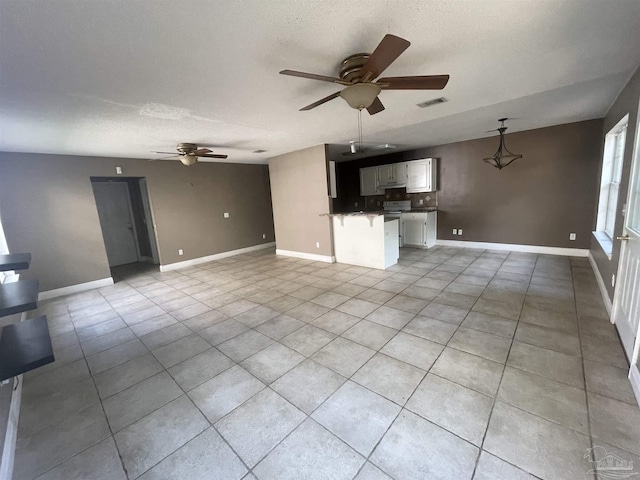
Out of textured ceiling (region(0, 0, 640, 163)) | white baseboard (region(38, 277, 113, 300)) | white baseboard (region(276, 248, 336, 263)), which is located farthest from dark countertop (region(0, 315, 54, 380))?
white baseboard (region(276, 248, 336, 263))

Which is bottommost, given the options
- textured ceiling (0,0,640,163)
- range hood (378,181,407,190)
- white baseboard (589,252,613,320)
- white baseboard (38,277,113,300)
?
white baseboard (589,252,613,320)

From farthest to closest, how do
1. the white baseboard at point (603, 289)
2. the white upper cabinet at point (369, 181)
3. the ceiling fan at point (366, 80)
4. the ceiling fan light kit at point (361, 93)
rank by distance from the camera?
the white upper cabinet at point (369, 181), the white baseboard at point (603, 289), the ceiling fan light kit at point (361, 93), the ceiling fan at point (366, 80)

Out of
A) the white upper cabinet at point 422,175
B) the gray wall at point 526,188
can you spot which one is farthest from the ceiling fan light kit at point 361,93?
the gray wall at point 526,188

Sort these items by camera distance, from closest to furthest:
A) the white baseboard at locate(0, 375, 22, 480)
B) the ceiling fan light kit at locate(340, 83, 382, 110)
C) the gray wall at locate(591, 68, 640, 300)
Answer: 1. the white baseboard at locate(0, 375, 22, 480)
2. the ceiling fan light kit at locate(340, 83, 382, 110)
3. the gray wall at locate(591, 68, 640, 300)

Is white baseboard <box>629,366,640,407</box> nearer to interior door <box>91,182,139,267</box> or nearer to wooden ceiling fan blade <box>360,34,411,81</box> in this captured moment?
wooden ceiling fan blade <box>360,34,411,81</box>

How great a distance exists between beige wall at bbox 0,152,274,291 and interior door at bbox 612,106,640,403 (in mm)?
6590

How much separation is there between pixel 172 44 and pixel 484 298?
12.8 ft

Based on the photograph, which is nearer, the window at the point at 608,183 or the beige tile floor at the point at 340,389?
the beige tile floor at the point at 340,389

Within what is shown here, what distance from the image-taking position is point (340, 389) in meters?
1.83

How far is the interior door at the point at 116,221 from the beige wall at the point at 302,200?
3.78 metres

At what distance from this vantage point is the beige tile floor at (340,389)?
4.44ft

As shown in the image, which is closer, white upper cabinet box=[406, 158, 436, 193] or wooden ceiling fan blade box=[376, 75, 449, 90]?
→ wooden ceiling fan blade box=[376, 75, 449, 90]

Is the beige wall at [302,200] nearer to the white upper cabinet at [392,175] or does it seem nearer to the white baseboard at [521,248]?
the white upper cabinet at [392,175]

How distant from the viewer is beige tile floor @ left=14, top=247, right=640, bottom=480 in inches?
53.3
